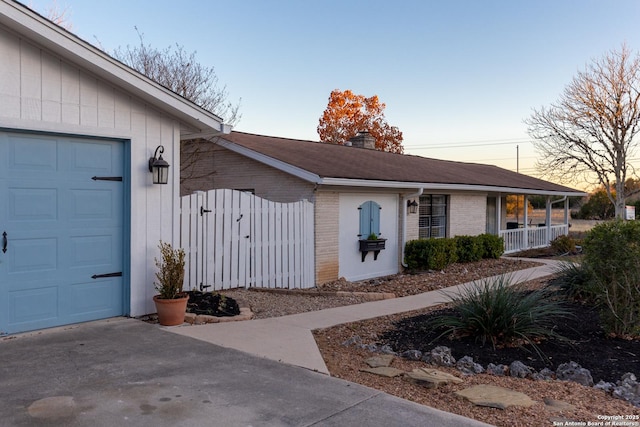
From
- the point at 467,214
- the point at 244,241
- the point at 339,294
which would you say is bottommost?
the point at 339,294

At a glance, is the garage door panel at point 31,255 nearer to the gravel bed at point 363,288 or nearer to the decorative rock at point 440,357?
the gravel bed at point 363,288

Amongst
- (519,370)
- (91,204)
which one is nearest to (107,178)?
(91,204)

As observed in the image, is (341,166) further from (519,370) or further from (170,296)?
(519,370)

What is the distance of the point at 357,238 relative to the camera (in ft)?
42.8

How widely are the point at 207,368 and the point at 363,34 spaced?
16748 mm

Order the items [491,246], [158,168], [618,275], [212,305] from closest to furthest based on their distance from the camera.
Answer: [618,275] → [158,168] → [212,305] → [491,246]

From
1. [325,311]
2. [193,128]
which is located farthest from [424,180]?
[193,128]

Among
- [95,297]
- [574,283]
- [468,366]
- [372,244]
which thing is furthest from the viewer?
[372,244]

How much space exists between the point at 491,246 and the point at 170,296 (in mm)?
12723

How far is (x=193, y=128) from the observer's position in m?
8.27

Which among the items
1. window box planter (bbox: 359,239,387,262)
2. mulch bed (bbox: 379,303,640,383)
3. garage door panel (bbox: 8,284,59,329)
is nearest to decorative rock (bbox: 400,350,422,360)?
mulch bed (bbox: 379,303,640,383)

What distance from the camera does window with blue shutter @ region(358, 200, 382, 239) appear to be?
13180 mm

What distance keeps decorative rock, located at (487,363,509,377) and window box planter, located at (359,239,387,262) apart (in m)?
7.63

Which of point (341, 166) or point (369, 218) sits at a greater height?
point (341, 166)
